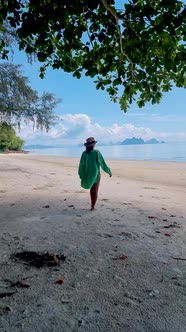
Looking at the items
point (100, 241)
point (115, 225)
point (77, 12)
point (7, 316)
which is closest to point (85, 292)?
point (7, 316)

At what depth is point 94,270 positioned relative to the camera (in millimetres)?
4512

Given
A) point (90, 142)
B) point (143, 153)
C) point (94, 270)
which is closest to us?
point (94, 270)

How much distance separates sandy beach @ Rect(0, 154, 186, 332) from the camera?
128 inches

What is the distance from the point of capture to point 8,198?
410 inches

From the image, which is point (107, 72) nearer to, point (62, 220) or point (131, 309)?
point (62, 220)

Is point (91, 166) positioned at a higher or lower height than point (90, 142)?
lower

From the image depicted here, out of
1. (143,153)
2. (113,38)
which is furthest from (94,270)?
(143,153)

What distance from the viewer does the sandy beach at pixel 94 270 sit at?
128 inches

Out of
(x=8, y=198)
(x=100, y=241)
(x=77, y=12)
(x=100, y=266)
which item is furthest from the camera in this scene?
(x=8, y=198)

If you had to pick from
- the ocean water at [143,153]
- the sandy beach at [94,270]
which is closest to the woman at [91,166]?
the sandy beach at [94,270]

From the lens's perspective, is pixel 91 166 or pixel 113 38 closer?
pixel 113 38

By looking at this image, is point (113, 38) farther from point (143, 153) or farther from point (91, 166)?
point (143, 153)

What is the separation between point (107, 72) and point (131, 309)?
426cm

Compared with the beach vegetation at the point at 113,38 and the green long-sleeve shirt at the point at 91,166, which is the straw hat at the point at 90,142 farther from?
the beach vegetation at the point at 113,38
